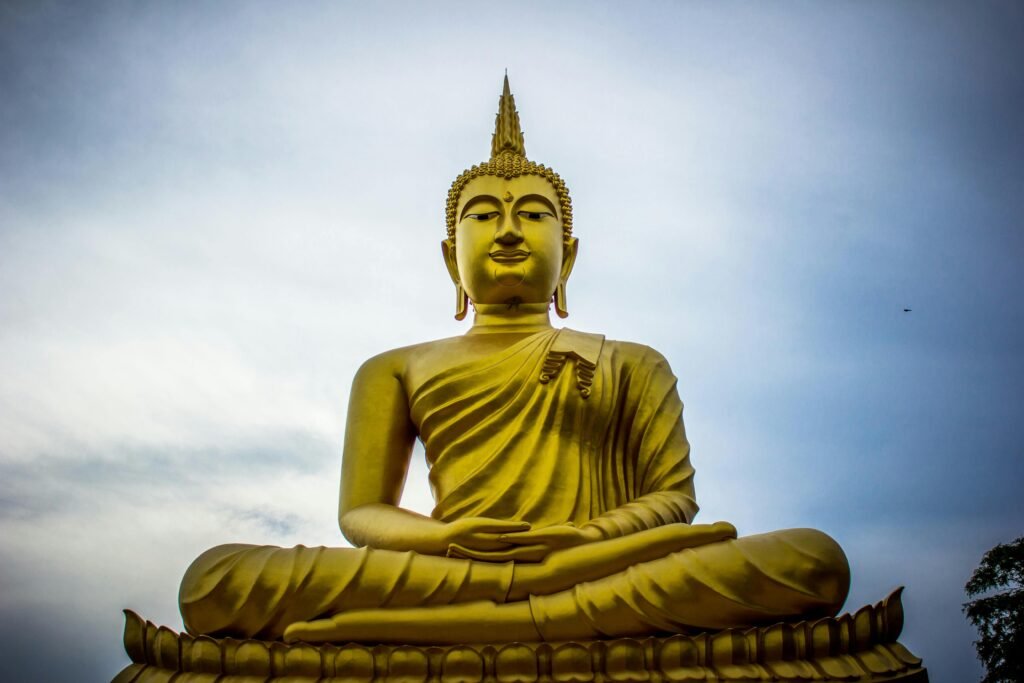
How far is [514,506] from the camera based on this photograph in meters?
6.20

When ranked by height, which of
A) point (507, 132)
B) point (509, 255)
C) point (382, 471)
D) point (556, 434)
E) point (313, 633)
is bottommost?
point (313, 633)

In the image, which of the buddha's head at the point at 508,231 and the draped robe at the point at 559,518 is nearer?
the draped robe at the point at 559,518

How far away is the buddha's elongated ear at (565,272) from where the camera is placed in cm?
771

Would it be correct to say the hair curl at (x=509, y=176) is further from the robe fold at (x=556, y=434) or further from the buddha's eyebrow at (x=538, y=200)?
the robe fold at (x=556, y=434)

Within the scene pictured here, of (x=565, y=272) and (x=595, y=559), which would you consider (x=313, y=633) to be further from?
(x=565, y=272)

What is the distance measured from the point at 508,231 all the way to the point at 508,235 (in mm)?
24

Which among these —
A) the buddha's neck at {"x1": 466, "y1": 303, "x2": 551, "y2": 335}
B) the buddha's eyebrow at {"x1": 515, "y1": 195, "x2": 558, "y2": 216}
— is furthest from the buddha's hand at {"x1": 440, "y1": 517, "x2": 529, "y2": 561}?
the buddha's eyebrow at {"x1": 515, "y1": 195, "x2": 558, "y2": 216}

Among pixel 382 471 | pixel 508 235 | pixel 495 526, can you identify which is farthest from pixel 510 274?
pixel 495 526

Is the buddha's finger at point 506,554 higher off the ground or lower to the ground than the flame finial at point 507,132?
lower

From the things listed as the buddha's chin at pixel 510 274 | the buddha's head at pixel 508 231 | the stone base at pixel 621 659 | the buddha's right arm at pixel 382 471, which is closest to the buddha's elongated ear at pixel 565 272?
the buddha's head at pixel 508 231

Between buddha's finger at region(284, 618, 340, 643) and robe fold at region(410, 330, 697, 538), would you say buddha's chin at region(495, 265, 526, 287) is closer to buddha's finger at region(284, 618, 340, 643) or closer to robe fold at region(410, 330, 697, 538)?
robe fold at region(410, 330, 697, 538)

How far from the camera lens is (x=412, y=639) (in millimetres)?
5188

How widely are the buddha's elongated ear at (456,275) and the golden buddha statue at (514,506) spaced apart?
16 millimetres

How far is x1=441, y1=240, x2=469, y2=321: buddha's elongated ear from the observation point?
Result: 7.71 m
